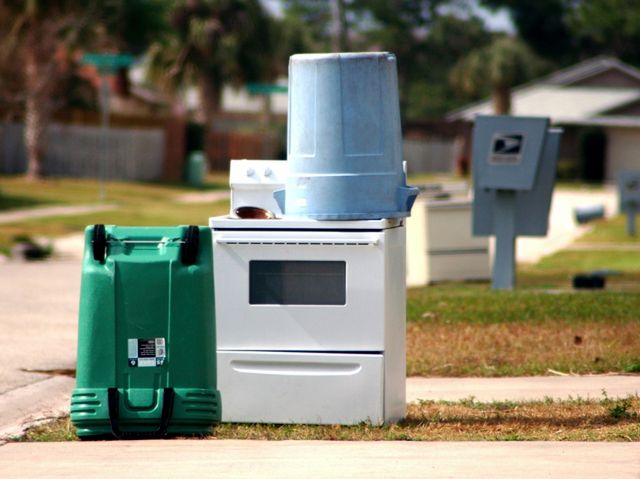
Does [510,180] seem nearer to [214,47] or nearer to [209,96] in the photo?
[214,47]

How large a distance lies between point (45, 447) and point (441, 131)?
215 feet

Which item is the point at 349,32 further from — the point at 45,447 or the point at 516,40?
the point at 45,447

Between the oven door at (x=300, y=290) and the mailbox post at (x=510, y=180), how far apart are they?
6.20 m

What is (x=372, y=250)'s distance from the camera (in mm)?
7051

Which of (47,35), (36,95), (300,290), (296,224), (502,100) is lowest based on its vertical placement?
(300,290)

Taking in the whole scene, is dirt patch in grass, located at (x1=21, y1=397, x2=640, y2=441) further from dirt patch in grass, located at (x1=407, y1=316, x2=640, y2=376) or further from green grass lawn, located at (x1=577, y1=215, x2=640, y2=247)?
green grass lawn, located at (x1=577, y1=215, x2=640, y2=247)

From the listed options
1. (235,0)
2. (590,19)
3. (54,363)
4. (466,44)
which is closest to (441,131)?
(590,19)

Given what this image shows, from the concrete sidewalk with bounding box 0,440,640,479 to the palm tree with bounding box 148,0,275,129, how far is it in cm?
4475

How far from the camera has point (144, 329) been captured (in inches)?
265

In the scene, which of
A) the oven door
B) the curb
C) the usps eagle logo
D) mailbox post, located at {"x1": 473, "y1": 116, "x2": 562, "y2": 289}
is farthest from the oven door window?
the usps eagle logo

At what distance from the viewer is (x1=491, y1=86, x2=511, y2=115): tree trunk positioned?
62.7 meters

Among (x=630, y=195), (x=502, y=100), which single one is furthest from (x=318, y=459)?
(x=502, y=100)

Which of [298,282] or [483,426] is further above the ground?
[298,282]

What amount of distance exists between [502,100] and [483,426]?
57864 millimetres
